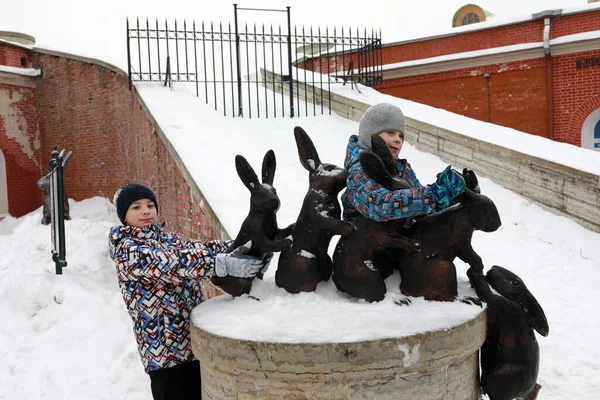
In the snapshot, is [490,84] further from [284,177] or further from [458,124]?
[284,177]

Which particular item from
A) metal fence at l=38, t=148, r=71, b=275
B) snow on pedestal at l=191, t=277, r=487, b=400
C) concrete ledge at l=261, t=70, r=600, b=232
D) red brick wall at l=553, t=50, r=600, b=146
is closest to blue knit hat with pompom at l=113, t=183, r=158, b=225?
snow on pedestal at l=191, t=277, r=487, b=400

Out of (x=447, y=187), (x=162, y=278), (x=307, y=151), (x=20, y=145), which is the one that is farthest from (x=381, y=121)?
(x=20, y=145)

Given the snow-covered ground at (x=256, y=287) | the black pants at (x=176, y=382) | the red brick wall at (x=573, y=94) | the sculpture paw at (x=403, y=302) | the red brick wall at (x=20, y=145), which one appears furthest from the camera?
the red brick wall at (x=20, y=145)

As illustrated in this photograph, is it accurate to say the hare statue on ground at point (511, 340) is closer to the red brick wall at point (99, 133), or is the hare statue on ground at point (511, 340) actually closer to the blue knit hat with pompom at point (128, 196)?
the blue knit hat with pompom at point (128, 196)

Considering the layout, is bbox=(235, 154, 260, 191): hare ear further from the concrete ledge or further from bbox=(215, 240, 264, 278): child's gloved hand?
the concrete ledge

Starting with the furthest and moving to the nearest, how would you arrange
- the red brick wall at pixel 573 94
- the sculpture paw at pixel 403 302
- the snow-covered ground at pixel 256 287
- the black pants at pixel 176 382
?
the red brick wall at pixel 573 94, the snow-covered ground at pixel 256 287, the black pants at pixel 176 382, the sculpture paw at pixel 403 302

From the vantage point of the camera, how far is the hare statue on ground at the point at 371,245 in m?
2.33

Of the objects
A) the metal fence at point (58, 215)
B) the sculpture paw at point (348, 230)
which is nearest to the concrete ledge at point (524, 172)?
the sculpture paw at point (348, 230)

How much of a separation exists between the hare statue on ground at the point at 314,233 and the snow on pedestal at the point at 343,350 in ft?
0.48

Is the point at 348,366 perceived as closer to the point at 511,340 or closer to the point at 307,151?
the point at 511,340

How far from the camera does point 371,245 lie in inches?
93.0

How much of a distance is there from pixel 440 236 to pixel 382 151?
447 mm

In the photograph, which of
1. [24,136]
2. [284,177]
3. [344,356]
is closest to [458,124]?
[284,177]

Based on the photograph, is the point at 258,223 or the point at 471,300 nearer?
the point at 471,300
